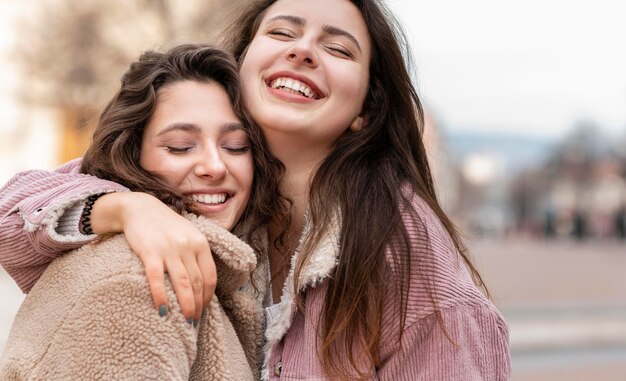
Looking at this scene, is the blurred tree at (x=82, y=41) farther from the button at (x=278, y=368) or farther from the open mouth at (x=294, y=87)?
the button at (x=278, y=368)

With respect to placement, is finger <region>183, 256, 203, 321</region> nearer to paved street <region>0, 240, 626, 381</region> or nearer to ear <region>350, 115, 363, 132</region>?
ear <region>350, 115, 363, 132</region>

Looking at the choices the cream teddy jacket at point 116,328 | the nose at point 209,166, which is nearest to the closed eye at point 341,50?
the nose at point 209,166

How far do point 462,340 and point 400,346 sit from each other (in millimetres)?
166

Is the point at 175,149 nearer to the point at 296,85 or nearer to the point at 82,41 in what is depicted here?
the point at 296,85

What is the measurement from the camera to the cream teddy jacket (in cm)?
176

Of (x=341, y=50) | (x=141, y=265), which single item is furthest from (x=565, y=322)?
(x=141, y=265)

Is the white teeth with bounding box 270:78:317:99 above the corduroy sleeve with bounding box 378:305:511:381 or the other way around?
above

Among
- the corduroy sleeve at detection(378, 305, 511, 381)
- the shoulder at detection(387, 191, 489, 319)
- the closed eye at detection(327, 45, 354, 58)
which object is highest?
the closed eye at detection(327, 45, 354, 58)

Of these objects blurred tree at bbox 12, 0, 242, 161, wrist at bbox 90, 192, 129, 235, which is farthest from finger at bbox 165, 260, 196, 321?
blurred tree at bbox 12, 0, 242, 161

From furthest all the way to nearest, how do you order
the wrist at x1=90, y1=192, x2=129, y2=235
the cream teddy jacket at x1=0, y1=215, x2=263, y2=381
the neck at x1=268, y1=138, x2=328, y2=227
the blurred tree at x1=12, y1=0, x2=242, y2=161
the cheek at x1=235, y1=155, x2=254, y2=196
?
the blurred tree at x1=12, y1=0, x2=242, y2=161, the neck at x1=268, y1=138, x2=328, y2=227, the cheek at x1=235, y1=155, x2=254, y2=196, the wrist at x1=90, y1=192, x2=129, y2=235, the cream teddy jacket at x1=0, y1=215, x2=263, y2=381

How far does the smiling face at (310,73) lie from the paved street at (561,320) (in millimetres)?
1517

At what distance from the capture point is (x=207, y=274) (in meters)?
1.96

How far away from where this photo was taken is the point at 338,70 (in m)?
2.61

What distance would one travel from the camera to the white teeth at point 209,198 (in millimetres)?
2369
